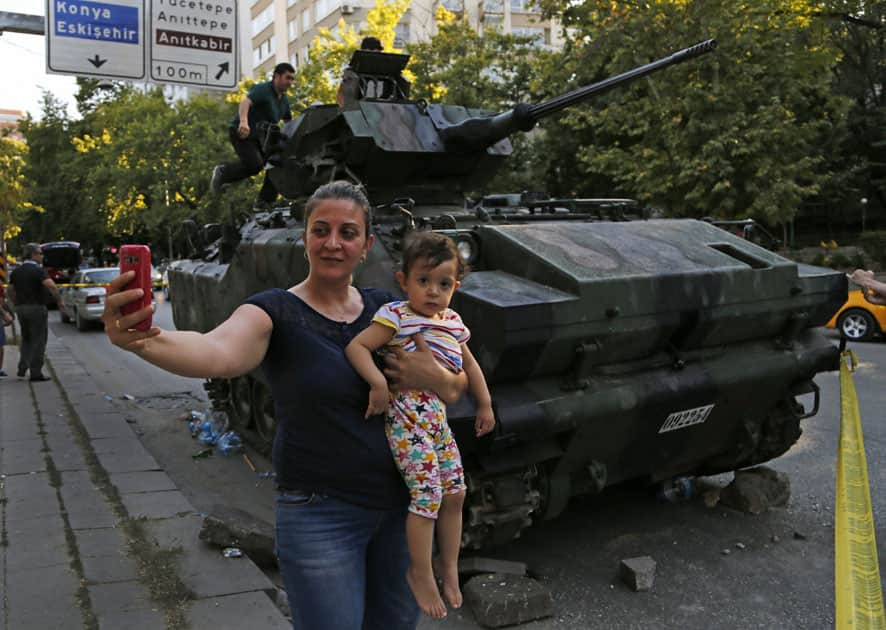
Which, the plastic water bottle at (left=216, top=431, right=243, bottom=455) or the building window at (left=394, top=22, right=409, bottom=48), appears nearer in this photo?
the plastic water bottle at (left=216, top=431, right=243, bottom=455)

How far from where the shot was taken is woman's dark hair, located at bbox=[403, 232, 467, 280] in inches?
93.7

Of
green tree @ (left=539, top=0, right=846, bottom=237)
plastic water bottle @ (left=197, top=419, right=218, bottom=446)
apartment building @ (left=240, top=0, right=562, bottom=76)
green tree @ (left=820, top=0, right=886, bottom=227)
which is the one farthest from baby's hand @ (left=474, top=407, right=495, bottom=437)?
apartment building @ (left=240, top=0, right=562, bottom=76)

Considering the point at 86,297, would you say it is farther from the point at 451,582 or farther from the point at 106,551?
the point at 451,582

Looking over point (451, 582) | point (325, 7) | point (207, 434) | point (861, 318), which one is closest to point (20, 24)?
point (207, 434)

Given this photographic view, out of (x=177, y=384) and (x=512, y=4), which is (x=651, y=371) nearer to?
(x=177, y=384)

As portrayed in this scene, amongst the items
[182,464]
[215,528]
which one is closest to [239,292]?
[182,464]

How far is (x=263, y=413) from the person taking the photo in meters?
7.08

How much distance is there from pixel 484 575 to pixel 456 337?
234cm

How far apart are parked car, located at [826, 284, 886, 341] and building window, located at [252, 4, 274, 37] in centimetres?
4155

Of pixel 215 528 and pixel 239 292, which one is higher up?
pixel 239 292

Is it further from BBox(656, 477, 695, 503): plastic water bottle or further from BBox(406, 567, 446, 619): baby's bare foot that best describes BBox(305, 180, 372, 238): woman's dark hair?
BBox(656, 477, 695, 503): plastic water bottle

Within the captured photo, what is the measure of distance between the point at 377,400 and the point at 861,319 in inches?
503

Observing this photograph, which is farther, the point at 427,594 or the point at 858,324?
the point at 858,324

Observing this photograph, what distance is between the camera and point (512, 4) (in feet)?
126
